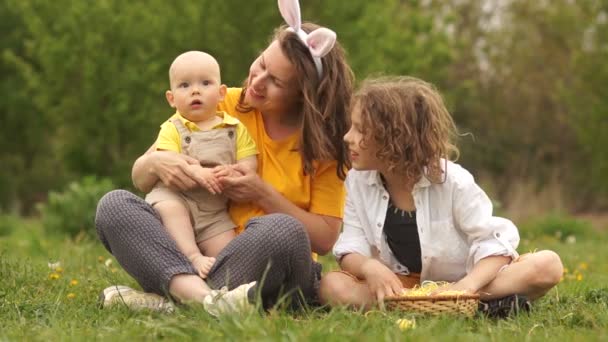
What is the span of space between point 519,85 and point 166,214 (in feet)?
53.4

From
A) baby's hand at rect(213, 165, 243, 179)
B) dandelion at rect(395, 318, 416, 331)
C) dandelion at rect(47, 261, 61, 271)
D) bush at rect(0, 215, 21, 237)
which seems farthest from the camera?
bush at rect(0, 215, 21, 237)

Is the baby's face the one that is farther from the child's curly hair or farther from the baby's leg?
the child's curly hair

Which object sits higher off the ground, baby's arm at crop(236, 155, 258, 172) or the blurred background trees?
baby's arm at crop(236, 155, 258, 172)

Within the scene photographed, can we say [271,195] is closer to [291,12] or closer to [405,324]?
[291,12]

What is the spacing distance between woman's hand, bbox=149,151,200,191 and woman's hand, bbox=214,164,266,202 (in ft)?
0.37

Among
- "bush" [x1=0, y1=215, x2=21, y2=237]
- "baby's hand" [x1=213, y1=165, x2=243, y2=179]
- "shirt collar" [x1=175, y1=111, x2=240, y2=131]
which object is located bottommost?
"bush" [x1=0, y1=215, x2=21, y2=237]

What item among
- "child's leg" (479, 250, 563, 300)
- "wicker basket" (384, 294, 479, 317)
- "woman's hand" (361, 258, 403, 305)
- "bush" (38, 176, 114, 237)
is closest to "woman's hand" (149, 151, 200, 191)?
"woman's hand" (361, 258, 403, 305)

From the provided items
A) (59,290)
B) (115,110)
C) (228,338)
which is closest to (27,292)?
(59,290)

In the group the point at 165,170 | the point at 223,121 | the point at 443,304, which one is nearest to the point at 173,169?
the point at 165,170

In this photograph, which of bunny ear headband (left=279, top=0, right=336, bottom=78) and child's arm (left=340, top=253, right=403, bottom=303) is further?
bunny ear headband (left=279, top=0, right=336, bottom=78)

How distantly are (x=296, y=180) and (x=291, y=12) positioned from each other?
683mm

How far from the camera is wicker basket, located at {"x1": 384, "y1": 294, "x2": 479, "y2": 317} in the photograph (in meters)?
3.44

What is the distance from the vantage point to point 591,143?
16.2m

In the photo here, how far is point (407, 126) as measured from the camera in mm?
3848
